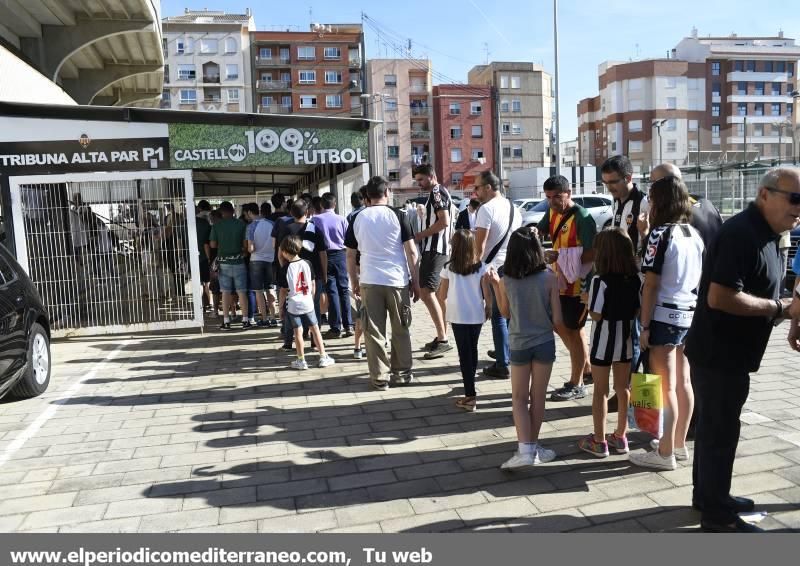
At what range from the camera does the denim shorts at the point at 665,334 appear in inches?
Result: 150

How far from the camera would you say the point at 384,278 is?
19.4 feet

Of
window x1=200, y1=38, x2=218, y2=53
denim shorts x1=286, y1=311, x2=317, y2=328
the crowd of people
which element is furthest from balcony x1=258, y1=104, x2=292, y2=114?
the crowd of people

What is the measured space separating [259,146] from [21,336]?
5066 millimetres

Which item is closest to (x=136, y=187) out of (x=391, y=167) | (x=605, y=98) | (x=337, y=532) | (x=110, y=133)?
(x=110, y=133)

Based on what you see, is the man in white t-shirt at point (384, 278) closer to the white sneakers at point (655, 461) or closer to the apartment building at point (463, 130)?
the white sneakers at point (655, 461)

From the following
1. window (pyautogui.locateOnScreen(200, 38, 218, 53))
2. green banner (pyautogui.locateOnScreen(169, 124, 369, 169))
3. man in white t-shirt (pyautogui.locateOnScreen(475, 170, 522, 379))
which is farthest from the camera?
window (pyautogui.locateOnScreen(200, 38, 218, 53))

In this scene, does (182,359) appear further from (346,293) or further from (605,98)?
(605,98)

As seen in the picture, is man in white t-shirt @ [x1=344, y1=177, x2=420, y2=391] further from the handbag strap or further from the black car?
the black car

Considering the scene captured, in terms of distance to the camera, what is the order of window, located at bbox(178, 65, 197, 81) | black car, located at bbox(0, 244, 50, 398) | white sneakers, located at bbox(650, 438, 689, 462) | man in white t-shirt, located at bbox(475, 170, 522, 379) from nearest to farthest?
white sneakers, located at bbox(650, 438, 689, 462) < black car, located at bbox(0, 244, 50, 398) < man in white t-shirt, located at bbox(475, 170, 522, 379) < window, located at bbox(178, 65, 197, 81)

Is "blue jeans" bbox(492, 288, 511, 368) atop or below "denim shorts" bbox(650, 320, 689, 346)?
below

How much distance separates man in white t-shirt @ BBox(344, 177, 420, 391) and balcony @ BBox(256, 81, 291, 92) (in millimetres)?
70321

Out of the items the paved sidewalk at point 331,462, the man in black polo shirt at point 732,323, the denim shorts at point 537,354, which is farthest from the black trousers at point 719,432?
the denim shorts at point 537,354

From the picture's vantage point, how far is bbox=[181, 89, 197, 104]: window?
7125cm

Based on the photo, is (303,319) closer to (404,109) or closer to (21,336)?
(21,336)
